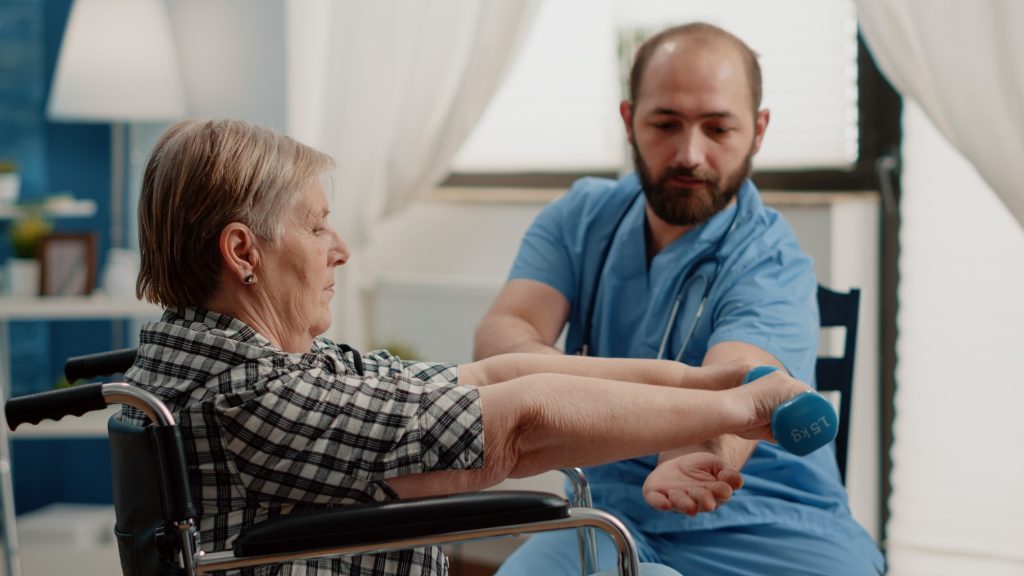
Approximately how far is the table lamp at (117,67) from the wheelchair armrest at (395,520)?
7.41ft

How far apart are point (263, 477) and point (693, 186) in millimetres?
855

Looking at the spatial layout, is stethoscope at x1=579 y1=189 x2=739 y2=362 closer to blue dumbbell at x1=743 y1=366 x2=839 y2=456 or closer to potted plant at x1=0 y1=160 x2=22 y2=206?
blue dumbbell at x1=743 y1=366 x2=839 y2=456

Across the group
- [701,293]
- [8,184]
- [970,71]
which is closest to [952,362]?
[970,71]

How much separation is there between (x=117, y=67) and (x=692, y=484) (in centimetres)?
236

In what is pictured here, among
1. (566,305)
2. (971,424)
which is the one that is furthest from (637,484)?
(971,424)

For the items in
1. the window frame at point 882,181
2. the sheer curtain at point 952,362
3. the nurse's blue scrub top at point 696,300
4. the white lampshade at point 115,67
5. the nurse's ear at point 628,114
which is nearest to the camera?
the nurse's blue scrub top at point 696,300

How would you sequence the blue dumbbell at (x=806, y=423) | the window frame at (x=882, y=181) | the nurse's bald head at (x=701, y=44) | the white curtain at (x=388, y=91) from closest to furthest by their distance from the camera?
the blue dumbbell at (x=806, y=423) < the nurse's bald head at (x=701, y=44) < the window frame at (x=882, y=181) < the white curtain at (x=388, y=91)

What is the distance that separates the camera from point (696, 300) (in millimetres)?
1644

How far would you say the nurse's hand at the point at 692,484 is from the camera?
3.99 ft

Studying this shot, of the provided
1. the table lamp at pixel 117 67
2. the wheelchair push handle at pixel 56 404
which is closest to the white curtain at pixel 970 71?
the wheelchair push handle at pixel 56 404

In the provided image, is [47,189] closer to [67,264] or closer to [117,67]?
[67,264]

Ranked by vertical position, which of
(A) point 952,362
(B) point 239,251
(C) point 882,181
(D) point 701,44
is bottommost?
(A) point 952,362

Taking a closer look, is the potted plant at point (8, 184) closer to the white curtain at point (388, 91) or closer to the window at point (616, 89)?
the white curtain at point (388, 91)

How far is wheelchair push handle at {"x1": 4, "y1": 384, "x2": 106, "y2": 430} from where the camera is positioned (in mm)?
1074
